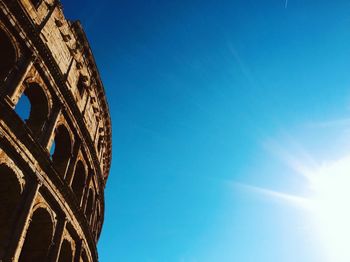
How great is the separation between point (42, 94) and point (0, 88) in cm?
302

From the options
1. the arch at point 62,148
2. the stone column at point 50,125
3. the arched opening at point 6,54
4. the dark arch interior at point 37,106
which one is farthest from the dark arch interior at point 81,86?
the arched opening at point 6,54

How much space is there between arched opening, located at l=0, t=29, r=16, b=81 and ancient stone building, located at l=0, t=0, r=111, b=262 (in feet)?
0.11

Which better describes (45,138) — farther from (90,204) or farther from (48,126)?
(90,204)

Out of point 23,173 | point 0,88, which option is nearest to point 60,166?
point 23,173

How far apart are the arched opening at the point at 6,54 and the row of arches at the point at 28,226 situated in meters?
3.85

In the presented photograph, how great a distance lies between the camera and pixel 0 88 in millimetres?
11477

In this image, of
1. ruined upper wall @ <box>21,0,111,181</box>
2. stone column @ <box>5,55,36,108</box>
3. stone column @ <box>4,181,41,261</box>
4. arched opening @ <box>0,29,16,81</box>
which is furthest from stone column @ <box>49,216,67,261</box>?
arched opening @ <box>0,29,16,81</box>

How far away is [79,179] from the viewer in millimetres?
17922

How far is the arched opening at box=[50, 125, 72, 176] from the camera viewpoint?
16094 millimetres

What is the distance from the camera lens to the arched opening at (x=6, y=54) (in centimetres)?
1271

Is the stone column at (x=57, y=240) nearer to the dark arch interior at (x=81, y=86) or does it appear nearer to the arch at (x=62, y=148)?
the arch at (x=62, y=148)

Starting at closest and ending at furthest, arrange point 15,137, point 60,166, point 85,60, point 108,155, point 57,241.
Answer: point 15,137, point 57,241, point 60,166, point 85,60, point 108,155

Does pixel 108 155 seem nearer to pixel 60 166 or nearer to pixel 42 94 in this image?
pixel 60 166

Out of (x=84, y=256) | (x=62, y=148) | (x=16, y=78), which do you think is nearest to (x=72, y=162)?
(x=62, y=148)
